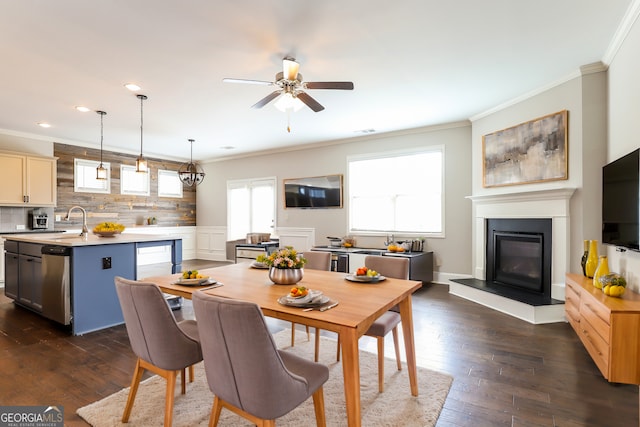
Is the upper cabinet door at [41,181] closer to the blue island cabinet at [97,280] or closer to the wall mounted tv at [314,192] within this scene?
the blue island cabinet at [97,280]

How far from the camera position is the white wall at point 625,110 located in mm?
2670

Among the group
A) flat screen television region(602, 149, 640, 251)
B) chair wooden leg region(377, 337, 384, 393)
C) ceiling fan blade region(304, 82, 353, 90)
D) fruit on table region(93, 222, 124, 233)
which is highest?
ceiling fan blade region(304, 82, 353, 90)

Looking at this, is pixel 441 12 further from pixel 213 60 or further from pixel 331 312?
pixel 331 312

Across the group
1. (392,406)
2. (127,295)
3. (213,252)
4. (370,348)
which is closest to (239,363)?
(127,295)

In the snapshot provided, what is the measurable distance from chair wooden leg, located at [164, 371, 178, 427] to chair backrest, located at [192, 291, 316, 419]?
475mm

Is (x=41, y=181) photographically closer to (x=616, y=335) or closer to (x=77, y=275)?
(x=77, y=275)

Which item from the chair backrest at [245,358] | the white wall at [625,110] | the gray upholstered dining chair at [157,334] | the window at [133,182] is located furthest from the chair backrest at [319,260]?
the window at [133,182]

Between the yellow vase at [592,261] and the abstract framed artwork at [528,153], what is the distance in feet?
3.01

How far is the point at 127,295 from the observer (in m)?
1.74

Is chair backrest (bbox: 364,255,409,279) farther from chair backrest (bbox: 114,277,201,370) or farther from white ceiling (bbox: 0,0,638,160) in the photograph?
white ceiling (bbox: 0,0,638,160)

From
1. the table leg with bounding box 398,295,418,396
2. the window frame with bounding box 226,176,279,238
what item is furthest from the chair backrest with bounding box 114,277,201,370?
the window frame with bounding box 226,176,279,238

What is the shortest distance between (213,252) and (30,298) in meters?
4.77

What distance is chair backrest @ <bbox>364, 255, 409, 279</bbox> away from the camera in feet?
8.91

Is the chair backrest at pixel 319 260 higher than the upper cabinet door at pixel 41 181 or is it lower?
lower
